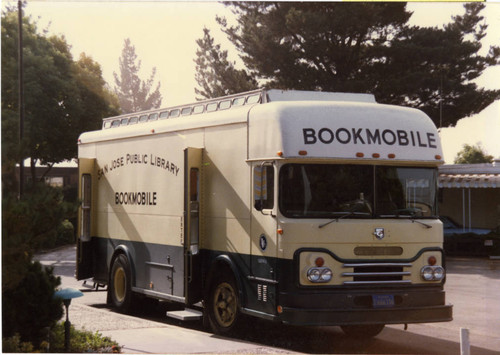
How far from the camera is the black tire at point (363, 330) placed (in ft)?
38.2

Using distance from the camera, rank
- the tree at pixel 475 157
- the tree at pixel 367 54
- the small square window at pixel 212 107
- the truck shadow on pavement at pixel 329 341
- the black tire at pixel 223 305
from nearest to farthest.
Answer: the truck shadow on pavement at pixel 329 341 → the black tire at pixel 223 305 → the small square window at pixel 212 107 → the tree at pixel 367 54 → the tree at pixel 475 157

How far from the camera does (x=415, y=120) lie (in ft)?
35.7

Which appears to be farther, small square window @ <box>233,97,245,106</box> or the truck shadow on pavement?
small square window @ <box>233,97,245,106</box>

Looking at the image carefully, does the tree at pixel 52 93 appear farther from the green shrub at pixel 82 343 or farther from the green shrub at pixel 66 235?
the green shrub at pixel 66 235

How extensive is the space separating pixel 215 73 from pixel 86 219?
16.1 ft

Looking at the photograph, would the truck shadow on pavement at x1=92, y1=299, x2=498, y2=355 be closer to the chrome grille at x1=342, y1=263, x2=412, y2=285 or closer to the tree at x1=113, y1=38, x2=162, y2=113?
the chrome grille at x1=342, y1=263, x2=412, y2=285

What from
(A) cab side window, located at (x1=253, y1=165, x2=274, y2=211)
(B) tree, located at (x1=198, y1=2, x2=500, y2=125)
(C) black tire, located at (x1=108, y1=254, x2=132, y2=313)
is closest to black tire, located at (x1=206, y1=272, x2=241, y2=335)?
(A) cab side window, located at (x1=253, y1=165, x2=274, y2=211)

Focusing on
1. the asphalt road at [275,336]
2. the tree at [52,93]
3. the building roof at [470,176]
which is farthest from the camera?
the building roof at [470,176]

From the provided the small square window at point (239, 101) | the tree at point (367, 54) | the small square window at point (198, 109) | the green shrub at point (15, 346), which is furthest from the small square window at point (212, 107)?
the tree at point (367, 54)

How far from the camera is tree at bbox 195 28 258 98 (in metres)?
15.2

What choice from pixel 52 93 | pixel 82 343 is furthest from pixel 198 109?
pixel 52 93

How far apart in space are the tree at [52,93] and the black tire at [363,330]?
5559mm

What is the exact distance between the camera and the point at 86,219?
15.1 m

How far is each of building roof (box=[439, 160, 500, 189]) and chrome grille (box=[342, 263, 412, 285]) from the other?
59.3 feet
